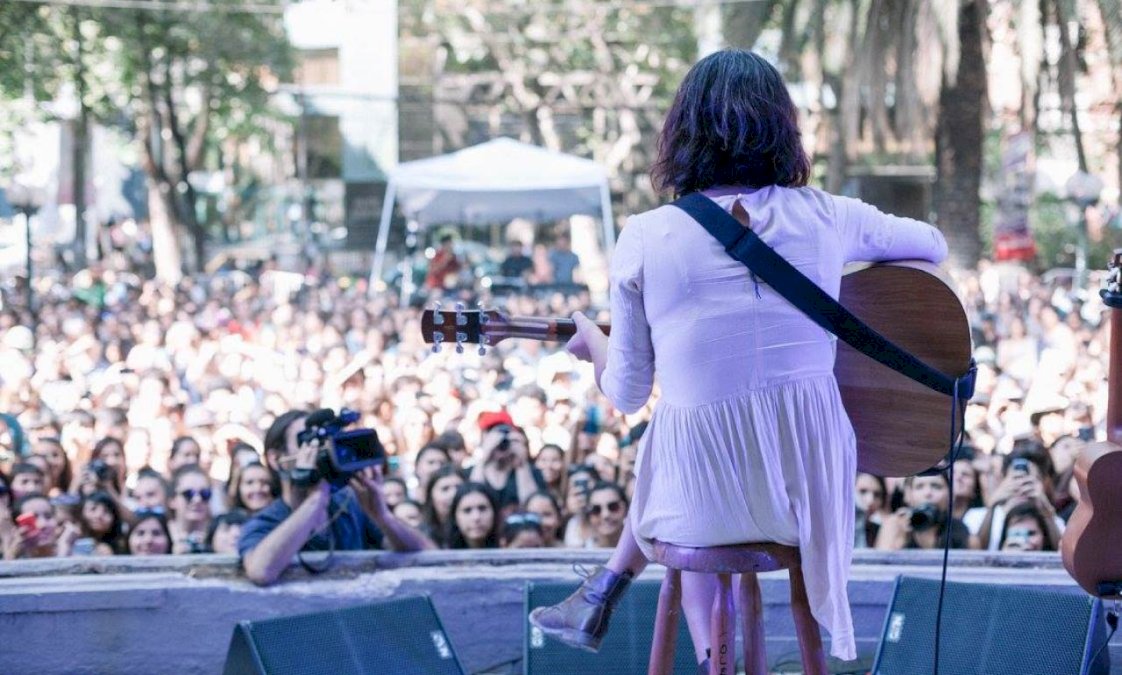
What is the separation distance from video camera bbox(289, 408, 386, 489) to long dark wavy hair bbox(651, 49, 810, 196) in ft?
7.33

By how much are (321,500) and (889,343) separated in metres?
2.53

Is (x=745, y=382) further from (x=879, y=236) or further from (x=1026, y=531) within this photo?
(x=1026, y=531)

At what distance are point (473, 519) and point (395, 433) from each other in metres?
3.37

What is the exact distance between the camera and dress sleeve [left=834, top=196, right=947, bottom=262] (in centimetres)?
329

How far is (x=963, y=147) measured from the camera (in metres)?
19.6

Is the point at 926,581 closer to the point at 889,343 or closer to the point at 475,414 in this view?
the point at 889,343

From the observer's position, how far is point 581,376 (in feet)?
39.6

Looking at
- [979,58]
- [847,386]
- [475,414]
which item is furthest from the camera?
[979,58]

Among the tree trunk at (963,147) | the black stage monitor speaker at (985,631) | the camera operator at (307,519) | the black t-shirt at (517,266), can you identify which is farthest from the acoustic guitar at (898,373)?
the black t-shirt at (517,266)

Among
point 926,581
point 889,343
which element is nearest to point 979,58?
point 926,581

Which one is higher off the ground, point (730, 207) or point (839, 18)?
point (839, 18)

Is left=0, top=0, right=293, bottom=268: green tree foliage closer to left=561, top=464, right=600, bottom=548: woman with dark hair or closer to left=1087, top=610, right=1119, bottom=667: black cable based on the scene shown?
left=561, top=464, right=600, bottom=548: woman with dark hair

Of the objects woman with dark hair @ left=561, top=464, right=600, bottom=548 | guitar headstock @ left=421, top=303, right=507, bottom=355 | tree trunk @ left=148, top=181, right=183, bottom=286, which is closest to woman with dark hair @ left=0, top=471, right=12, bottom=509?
woman with dark hair @ left=561, top=464, right=600, bottom=548

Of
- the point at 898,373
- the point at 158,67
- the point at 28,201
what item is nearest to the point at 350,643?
the point at 898,373
